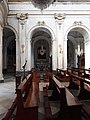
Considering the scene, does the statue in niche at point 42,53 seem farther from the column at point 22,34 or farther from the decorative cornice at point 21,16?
the decorative cornice at point 21,16

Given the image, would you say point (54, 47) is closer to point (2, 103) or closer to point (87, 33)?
point (87, 33)

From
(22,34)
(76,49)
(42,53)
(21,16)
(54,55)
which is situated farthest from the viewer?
(42,53)

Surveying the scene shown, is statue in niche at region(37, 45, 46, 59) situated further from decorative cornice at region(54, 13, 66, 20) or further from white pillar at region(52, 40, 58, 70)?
decorative cornice at region(54, 13, 66, 20)

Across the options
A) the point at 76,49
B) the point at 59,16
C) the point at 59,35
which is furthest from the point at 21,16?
the point at 76,49

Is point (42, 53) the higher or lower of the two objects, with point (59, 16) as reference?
lower

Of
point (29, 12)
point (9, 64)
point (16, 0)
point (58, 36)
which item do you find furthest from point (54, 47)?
point (9, 64)

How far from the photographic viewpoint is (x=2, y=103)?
6.76 metres

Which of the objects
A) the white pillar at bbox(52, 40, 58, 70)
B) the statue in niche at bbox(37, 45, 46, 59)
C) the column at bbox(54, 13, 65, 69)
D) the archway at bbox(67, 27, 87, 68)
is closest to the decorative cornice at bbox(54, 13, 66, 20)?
the column at bbox(54, 13, 65, 69)

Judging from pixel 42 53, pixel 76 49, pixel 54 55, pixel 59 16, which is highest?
pixel 59 16

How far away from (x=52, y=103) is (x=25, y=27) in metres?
12.0

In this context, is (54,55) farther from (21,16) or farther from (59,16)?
(21,16)

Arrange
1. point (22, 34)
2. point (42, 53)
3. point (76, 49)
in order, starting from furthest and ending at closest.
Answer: point (42, 53), point (76, 49), point (22, 34)

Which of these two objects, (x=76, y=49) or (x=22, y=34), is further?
(x=76, y=49)

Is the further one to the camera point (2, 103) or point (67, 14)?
point (67, 14)
